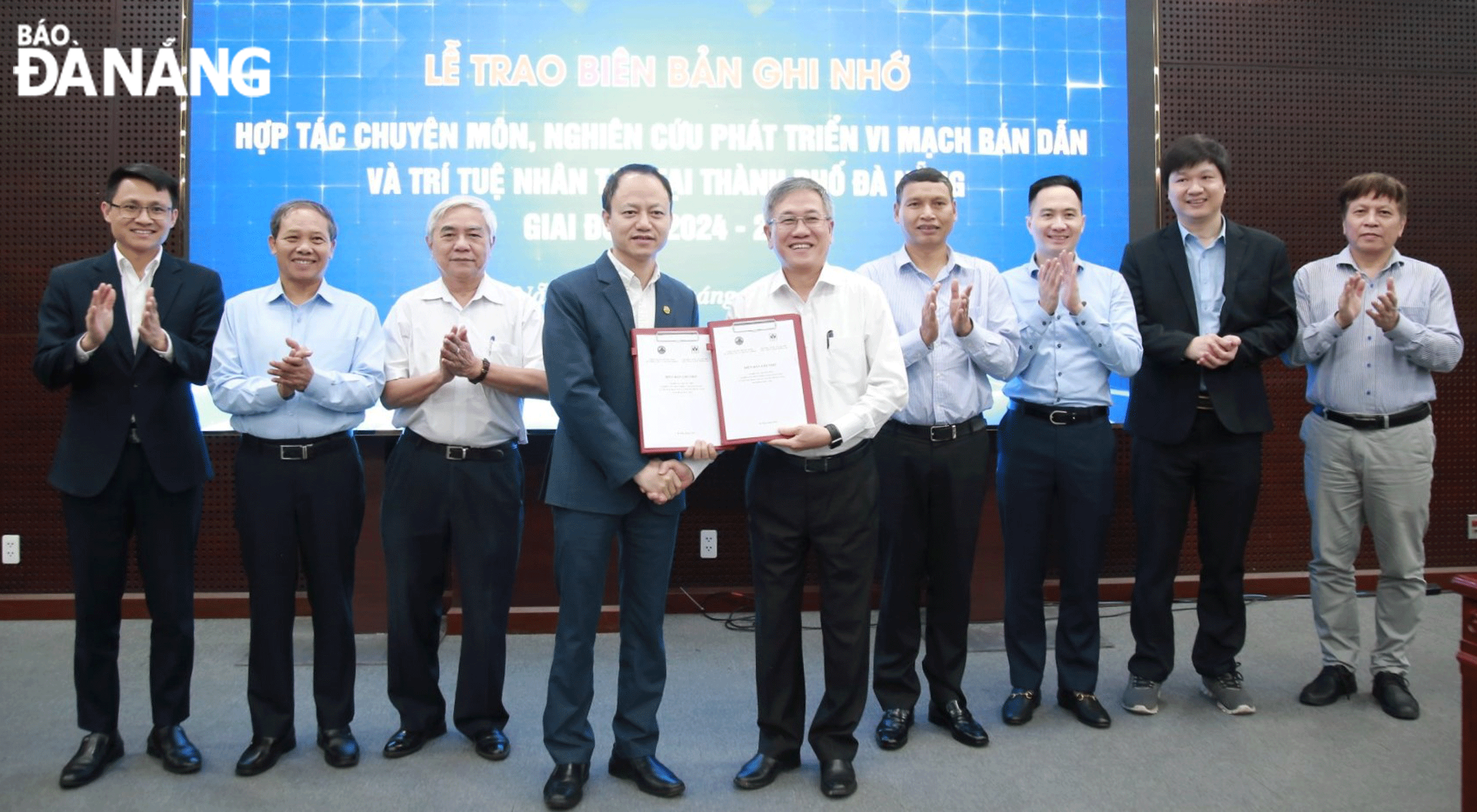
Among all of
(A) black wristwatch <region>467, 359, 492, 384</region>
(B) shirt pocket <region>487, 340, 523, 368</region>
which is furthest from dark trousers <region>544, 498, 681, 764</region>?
(B) shirt pocket <region>487, 340, 523, 368</region>

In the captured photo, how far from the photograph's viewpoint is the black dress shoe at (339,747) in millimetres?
2912

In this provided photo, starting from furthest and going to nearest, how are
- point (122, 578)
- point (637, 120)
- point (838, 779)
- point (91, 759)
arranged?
point (637, 120) → point (122, 578) → point (91, 759) → point (838, 779)

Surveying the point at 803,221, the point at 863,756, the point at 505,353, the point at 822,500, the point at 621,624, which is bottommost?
the point at 863,756

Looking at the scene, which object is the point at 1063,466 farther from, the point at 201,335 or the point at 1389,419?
the point at 201,335

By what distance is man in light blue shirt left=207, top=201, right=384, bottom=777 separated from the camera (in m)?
2.90

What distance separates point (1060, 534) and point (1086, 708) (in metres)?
0.61

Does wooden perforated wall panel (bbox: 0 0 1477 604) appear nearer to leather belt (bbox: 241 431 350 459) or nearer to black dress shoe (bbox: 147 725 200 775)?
leather belt (bbox: 241 431 350 459)

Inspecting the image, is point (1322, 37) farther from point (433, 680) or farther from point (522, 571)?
point (433, 680)

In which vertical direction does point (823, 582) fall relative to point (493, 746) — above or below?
above

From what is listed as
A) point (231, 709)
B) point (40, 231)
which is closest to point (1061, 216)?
point (231, 709)

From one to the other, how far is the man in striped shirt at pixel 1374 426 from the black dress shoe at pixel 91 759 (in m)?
4.13

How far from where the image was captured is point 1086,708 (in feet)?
10.7

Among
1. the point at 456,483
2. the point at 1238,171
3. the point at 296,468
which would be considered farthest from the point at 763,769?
the point at 1238,171

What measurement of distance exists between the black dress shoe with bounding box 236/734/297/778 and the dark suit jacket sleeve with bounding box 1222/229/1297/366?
139 inches
